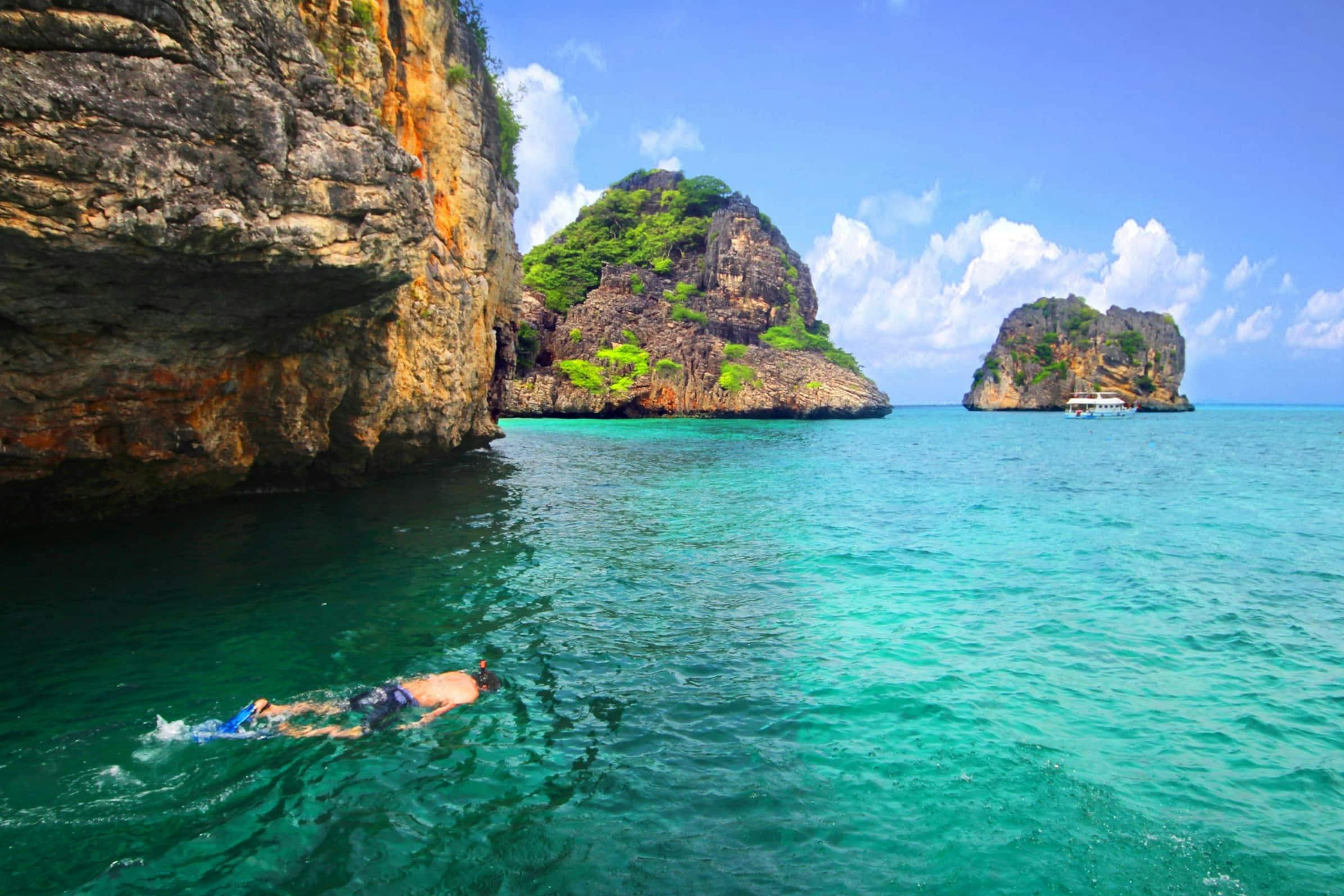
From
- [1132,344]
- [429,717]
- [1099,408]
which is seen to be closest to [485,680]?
[429,717]

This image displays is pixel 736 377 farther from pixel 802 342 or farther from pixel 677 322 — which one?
pixel 802 342

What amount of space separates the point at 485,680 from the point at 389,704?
3.38ft

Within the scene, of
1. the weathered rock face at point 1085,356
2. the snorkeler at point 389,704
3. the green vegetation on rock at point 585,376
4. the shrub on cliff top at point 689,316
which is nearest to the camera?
the snorkeler at point 389,704

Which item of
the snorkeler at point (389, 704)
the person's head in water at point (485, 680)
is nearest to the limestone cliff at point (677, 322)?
the person's head in water at point (485, 680)

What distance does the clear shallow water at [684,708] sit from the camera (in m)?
4.96

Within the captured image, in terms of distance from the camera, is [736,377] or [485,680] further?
[736,377]

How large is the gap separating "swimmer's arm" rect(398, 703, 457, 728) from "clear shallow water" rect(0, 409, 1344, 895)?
1.14 feet

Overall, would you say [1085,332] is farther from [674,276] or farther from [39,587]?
[39,587]

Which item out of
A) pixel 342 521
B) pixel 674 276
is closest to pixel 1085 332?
pixel 674 276

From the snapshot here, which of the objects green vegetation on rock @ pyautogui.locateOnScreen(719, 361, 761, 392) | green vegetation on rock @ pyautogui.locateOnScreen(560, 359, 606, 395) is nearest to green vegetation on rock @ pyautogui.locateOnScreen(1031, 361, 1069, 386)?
green vegetation on rock @ pyautogui.locateOnScreen(719, 361, 761, 392)

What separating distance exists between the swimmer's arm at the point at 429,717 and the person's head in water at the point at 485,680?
1.36 feet

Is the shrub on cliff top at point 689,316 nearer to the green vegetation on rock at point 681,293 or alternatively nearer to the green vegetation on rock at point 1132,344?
the green vegetation on rock at point 681,293

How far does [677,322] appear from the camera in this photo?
7688 centimetres

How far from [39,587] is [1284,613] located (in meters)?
19.1
